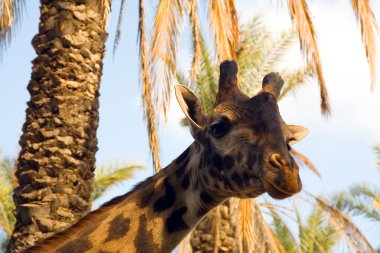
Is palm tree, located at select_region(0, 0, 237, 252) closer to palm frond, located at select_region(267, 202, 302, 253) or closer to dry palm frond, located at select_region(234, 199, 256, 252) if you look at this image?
dry palm frond, located at select_region(234, 199, 256, 252)

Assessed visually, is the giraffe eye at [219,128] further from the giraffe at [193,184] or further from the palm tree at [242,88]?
the palm tree at [242,88]

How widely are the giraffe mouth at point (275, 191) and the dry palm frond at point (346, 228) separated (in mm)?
12283

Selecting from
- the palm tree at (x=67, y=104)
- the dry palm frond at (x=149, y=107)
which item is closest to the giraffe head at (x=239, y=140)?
the palm tree at (x=67, y=104)

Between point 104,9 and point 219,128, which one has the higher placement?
point 104,9

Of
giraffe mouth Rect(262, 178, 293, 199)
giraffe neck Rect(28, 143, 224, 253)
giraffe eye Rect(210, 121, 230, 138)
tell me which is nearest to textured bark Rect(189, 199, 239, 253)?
giraffe neck Rect(28, 143, 224, 253)

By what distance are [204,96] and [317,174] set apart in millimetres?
4838

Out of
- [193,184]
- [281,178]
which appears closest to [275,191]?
[281,178]

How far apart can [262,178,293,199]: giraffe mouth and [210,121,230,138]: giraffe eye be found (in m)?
0.68

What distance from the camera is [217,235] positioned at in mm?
19219

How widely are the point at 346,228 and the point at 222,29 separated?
713 centimetres

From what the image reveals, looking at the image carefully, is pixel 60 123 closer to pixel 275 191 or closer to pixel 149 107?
pixel 149 107

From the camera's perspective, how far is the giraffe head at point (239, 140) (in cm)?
564

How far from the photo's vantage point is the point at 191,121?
20.4 ft

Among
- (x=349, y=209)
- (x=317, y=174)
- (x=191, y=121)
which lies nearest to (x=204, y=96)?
(x=317, y=174)
